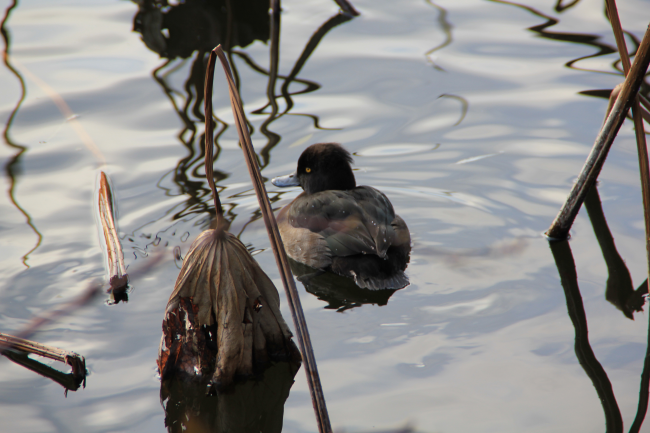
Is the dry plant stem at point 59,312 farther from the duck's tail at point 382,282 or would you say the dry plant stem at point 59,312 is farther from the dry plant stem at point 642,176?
the dry plant stem at point 642,176

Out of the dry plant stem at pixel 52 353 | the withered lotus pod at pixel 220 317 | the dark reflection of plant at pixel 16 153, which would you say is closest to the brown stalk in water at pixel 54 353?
the dry plant stem at pixel 52 353

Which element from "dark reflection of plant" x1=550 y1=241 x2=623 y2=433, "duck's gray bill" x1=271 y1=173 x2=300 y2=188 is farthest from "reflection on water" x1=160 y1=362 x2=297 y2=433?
"duck's gray bill" x1=271 y1=173 x2=300 y2=188

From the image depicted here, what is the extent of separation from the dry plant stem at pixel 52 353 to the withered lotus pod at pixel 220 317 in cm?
45

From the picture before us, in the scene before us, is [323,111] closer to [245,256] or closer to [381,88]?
[381,88]

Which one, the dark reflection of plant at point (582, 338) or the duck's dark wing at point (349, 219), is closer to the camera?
the dark reflection of plant at point (582, 338)

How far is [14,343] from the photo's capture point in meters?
3.81

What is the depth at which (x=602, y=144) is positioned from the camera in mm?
4613

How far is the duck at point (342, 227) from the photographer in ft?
15.9

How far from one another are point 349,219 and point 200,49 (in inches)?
171

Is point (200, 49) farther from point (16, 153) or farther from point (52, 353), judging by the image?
point (52, 353)

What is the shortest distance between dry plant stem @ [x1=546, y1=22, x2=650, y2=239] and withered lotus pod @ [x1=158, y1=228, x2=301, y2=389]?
2.45 m

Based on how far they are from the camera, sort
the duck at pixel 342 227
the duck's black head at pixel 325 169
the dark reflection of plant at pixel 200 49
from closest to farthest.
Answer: the duck at pixel 342 227 < the duck's black head at pixel 325 169 < the dark reflection of plant at pixel 200 49

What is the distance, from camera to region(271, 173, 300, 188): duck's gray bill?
233 inches

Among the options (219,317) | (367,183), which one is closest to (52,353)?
(219,317)
